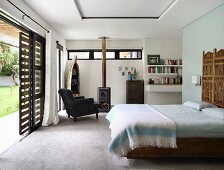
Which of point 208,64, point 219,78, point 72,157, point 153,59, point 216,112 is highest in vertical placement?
point 153,59

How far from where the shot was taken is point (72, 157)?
3.29m

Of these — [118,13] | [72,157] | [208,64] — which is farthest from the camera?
[118,13]

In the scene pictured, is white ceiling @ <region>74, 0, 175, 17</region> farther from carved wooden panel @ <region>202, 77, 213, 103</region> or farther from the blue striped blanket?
the blue striped blanket

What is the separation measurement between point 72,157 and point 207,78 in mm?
3189

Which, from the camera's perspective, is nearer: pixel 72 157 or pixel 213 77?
pixel 72 157

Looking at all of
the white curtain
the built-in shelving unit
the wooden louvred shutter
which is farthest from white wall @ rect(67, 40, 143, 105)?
the wooden louvred shutter

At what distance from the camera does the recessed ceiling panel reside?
434 centimetres

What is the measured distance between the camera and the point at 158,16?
537 cm

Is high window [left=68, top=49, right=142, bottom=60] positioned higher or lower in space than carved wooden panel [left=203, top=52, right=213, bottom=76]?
higher

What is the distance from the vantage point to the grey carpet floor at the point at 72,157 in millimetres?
2971

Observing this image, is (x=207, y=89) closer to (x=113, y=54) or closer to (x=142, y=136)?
(x=142, y=136)

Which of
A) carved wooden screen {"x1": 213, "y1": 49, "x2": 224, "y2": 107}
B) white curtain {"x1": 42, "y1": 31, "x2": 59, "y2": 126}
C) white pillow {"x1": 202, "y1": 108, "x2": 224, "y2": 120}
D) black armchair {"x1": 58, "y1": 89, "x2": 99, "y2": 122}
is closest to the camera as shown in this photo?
white pillow {"x1": 202, "y1": 108, "x2": 224, "y2": 120}

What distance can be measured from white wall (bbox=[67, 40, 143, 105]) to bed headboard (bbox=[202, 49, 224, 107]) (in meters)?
3.84

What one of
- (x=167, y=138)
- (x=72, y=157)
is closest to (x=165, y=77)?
(x=167, y=138)
